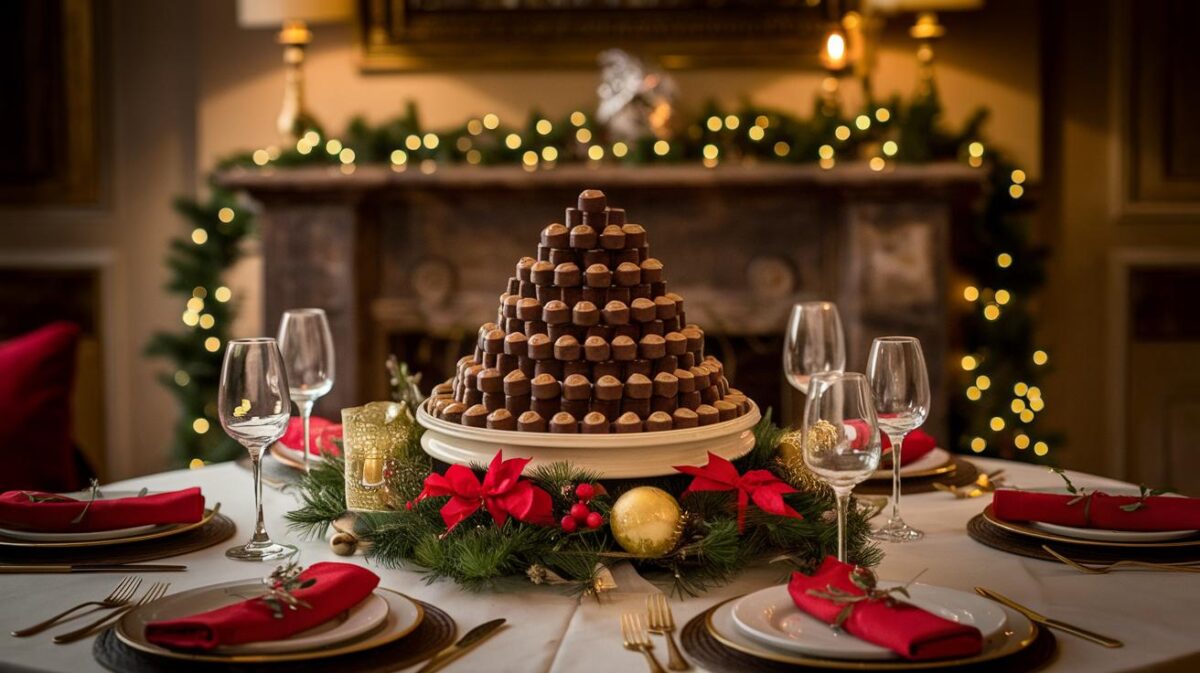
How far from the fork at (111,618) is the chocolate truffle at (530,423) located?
458 mm

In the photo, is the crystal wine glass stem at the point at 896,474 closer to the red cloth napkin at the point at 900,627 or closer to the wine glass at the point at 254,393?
the red cloth napkin at the point at 900,627

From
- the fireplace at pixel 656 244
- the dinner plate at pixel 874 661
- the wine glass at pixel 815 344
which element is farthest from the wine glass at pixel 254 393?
the fireplace at pixel 656 244

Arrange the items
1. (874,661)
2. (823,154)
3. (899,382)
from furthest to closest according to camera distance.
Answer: (823,154) → (899,382) → (874,661)

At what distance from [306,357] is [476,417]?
0.47 m

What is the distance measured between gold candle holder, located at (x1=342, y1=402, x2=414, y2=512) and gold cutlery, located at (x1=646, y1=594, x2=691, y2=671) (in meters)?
0.41

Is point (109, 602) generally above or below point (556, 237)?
below

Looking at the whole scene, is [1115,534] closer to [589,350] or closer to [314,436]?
[589,350]

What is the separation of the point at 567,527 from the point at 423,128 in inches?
115

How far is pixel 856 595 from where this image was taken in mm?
1223

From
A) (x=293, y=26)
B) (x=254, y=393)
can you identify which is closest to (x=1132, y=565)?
(x=254, y=393)

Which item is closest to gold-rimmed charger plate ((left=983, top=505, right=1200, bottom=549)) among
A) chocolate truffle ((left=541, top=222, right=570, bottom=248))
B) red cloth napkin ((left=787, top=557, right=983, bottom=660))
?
red cloth napkin ((left=787, top=557, right=983, bottom=660))

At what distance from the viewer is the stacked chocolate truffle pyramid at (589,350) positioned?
5.19 ft

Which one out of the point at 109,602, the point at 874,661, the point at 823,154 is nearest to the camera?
the point at 874,661

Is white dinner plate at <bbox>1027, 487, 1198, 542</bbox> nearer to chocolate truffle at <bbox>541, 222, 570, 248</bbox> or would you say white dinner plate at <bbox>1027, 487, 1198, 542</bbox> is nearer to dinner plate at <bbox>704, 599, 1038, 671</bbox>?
dinner plate at <bbox>704, 599, 1038, 671</bbox>
